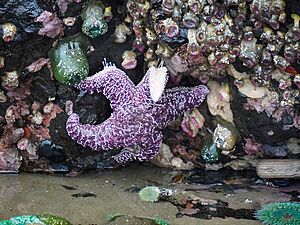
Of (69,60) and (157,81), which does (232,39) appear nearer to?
(157,81)

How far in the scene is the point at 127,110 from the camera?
13.6ft

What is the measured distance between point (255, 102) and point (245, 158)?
0.54 m

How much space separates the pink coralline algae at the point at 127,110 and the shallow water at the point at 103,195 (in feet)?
1.09

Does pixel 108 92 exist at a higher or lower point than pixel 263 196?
higher

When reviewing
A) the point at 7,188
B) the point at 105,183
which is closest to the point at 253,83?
the point at 105,183

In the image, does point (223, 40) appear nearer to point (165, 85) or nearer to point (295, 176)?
point (165, 85)

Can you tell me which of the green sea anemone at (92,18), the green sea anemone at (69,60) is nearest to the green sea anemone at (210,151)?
the green sea anemone at (69,60)

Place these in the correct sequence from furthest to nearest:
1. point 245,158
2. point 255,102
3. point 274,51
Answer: point 245,158, point 255,102, point 274,51

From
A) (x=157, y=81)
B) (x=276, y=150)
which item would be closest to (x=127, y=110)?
(x=157, y=81)

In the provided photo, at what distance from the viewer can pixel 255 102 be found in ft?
13.3

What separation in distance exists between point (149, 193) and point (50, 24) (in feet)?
Result: 4.45

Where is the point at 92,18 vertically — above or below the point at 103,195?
above

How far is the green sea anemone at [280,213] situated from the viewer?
377 cm

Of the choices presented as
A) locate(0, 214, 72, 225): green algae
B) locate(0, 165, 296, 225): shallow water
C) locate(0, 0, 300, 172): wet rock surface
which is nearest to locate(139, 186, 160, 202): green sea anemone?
locate(0, 165, 296, 225): shallow water
